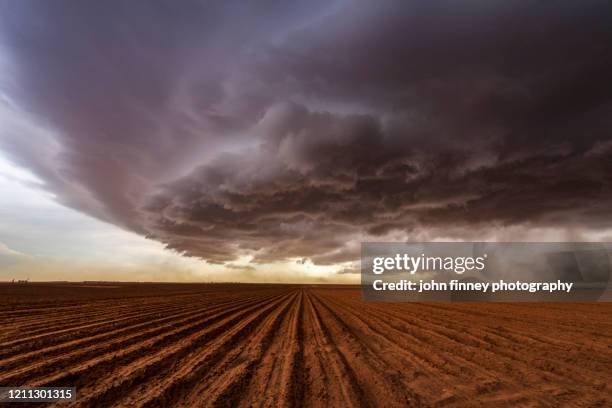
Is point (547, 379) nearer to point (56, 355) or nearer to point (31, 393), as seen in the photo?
point (31, 393)

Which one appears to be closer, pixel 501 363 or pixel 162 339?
pixel 501 363

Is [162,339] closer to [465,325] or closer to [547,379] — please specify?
[547,379]

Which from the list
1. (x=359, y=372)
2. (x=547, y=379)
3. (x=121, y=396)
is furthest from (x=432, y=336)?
(x=121, y=396)

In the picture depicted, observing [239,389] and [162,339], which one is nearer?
[239,389]

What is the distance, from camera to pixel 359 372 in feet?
27.8

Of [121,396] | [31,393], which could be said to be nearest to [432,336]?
[121,396]

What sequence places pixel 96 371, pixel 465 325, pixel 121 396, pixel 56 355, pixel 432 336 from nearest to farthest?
pixel 121 396 < pixel 96 371 < pixel 56 355 < pixel 432 336 < pixel 465 325

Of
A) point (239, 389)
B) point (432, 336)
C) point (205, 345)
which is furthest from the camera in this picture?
point (432, 336)

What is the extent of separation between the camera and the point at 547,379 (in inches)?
323

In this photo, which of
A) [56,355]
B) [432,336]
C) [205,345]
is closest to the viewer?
[56,355]

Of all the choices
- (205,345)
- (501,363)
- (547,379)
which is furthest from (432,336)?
(205,345)

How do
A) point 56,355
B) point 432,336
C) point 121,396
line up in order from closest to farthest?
point 121,396 → point 56,355 → point 432,336

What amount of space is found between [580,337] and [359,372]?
1231cm

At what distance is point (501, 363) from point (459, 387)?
3.20 meters
